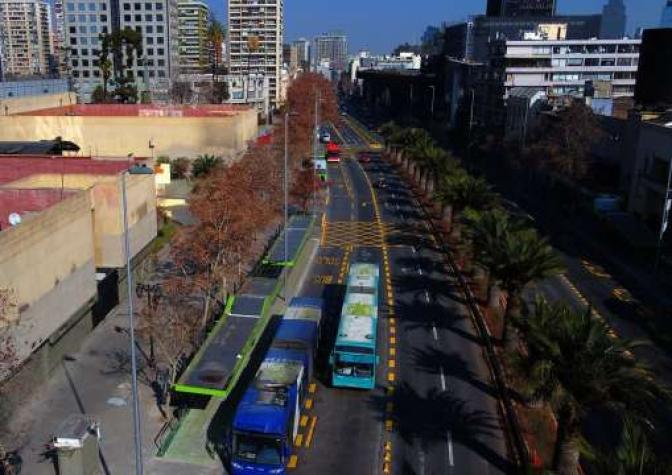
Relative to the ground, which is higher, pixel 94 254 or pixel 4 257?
pixel 4 257

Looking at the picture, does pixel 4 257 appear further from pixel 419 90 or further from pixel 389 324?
pixel 419 90

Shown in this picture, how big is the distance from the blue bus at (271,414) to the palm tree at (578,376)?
8.34 m

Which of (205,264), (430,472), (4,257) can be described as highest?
(4,257)

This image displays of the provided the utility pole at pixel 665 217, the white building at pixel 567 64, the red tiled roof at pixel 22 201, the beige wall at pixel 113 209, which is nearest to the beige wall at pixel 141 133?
the beige wall at pixel 113 209

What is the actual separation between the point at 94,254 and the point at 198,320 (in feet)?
24.1

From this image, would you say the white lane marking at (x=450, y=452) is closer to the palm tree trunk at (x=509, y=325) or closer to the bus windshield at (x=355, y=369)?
the bus windshield at (x=355, y=369)

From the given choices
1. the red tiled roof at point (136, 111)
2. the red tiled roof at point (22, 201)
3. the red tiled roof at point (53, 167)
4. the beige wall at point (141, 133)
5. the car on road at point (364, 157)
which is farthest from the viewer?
the car on road at point (364, 157)

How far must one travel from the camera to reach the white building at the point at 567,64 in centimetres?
10838

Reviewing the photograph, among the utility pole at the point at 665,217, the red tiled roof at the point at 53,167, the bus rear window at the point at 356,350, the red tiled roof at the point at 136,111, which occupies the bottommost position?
the bus rear window at the point at 356,350

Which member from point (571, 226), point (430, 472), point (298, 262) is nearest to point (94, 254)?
point (298, 262)

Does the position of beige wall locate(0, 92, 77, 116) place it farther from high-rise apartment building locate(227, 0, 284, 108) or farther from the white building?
high-rise apartment building locate(227, 0, 284, 108)

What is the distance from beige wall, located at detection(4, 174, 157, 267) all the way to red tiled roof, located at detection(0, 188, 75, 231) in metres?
1.33

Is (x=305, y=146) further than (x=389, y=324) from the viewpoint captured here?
Yes

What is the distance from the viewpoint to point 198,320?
1291 inches
